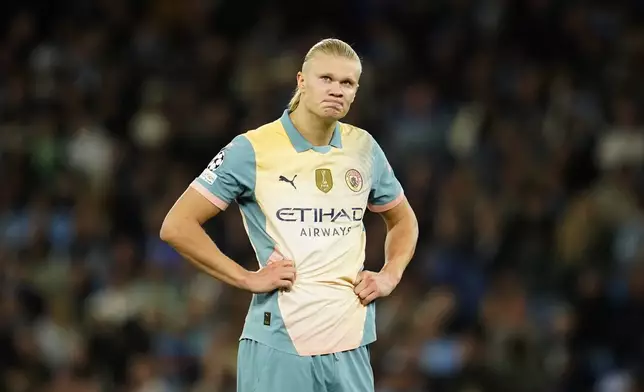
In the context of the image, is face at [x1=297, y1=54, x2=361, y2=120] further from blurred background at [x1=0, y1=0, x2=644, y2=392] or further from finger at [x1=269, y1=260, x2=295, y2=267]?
blurred background at [x1=0, y1=0, x2=644, y2=392]

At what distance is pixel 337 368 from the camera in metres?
4.63

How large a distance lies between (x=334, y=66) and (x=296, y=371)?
3.53ft

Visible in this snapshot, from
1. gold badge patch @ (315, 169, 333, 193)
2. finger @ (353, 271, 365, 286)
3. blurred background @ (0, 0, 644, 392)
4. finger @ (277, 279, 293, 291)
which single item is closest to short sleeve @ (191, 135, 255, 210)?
gold badge patch @ (315, 169, 333, 193)

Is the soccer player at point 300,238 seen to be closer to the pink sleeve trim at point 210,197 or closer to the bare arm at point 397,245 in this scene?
the pink sleeve trim at point 210,197

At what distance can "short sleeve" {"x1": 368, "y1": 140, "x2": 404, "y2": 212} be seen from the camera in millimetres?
4906

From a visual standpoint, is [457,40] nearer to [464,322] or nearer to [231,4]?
[231,4]

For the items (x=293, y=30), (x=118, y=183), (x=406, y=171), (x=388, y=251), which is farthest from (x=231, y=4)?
(x=388, y=251)

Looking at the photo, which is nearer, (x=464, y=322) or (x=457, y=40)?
(x=464, y=322)

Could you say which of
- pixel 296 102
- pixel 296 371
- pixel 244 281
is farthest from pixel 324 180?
pixel 296 371

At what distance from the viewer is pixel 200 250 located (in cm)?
462

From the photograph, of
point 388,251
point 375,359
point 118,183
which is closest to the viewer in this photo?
point 388,251

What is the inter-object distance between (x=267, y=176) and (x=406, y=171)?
5.54 meters

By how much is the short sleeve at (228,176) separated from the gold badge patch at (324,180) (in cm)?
23

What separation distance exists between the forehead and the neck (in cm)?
18
